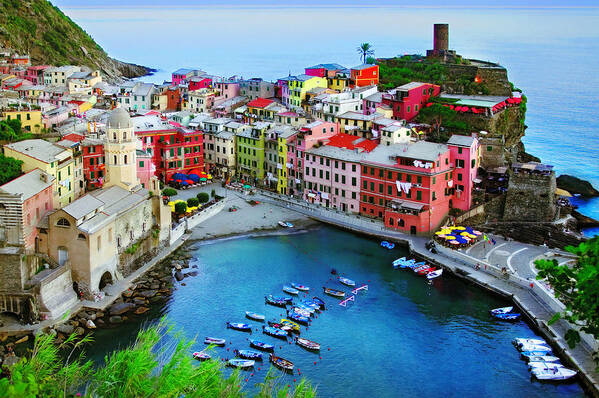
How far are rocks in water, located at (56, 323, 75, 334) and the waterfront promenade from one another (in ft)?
Answer: 94.8

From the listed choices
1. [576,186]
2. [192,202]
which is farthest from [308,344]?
[576,186]

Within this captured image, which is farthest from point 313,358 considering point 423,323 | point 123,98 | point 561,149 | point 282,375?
point 561,149

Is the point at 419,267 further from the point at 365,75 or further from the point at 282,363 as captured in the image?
the point at 365,75

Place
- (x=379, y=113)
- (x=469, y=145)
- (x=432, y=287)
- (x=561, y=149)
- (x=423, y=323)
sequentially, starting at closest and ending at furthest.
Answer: (x=423, y=323)
(x=432, y=287)
(x=469, y=145)
(x=379, y=113)
(x=561, y=149)

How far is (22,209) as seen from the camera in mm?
50438

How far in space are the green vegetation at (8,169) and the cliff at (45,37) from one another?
7722 centimetres

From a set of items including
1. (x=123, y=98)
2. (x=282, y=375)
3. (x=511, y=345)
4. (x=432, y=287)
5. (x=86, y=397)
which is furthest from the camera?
(x=123, y=98)

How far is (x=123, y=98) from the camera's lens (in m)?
101

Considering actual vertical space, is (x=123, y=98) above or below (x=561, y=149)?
above

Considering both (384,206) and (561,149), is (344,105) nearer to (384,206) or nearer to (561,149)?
(384,206)

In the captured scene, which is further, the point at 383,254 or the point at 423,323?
the point at 383,254

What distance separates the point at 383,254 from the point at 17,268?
2984cm

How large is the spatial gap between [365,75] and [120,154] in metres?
45.0

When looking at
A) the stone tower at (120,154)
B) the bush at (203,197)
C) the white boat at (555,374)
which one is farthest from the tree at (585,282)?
the bush at (203,197)
